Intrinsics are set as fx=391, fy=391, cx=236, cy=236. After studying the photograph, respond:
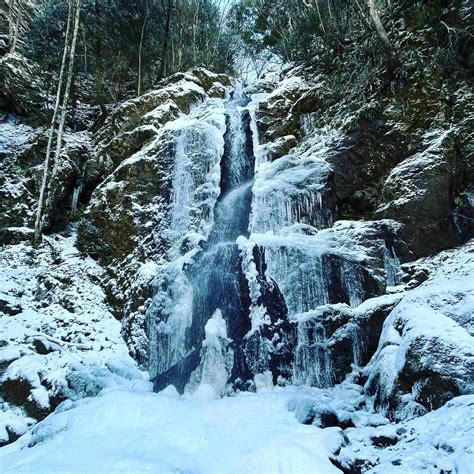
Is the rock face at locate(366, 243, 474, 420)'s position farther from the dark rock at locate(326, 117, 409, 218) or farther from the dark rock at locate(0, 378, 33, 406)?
the dark rock at locate(0, 378, 33, 406)

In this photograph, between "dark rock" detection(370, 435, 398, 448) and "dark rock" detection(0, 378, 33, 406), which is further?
"dark rock" detection(0, 378, 33, 406)

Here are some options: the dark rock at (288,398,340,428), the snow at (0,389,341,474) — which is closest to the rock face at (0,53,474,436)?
the dark rock at (288,398,340,428)

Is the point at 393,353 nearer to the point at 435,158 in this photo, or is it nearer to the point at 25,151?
the point at 435,158

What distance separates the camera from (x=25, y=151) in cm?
1274

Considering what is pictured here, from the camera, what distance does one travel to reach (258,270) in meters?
7.93

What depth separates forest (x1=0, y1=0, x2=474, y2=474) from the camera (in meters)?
4.70

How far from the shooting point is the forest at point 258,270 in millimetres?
4703

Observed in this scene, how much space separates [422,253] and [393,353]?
2.73 metres

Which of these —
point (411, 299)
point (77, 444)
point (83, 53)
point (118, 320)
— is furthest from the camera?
point (83, 53)

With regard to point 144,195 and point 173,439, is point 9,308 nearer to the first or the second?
point 144,195

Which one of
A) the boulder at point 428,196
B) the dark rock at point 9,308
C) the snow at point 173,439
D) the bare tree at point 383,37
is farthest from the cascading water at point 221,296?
the bare tree at point 383,37

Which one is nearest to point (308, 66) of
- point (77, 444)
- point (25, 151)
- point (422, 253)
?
point (422, 253)

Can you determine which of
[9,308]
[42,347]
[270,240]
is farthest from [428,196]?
[9,308]

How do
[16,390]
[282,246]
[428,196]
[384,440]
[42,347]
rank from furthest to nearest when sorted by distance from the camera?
1. [42,347]
2. [282,246]
3. [428,196]
4. [16,390]
5. [384,440]
